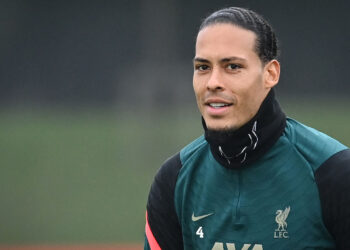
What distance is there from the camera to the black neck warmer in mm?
2631

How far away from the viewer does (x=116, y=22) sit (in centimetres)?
1430

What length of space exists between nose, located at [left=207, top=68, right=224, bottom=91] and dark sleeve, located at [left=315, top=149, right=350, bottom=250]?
0.45 metres

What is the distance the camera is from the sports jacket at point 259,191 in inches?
98.7

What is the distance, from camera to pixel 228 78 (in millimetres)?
2574

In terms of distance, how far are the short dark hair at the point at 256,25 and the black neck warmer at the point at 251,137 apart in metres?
0.15

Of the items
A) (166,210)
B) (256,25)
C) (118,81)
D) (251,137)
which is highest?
(256,25)

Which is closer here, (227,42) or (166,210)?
(227,42)

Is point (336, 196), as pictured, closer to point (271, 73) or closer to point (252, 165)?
point (252, 165)

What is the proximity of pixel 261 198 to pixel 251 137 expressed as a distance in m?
0.22

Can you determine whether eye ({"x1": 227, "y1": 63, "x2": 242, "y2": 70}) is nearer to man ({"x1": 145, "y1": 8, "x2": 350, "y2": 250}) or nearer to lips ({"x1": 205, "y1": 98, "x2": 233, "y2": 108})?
man ({"x1": 145, "y1": 8, "x2": 350, "y2": 250})

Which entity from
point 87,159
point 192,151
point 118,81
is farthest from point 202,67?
point 118,81

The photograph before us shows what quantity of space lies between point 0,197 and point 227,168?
10.3 meters

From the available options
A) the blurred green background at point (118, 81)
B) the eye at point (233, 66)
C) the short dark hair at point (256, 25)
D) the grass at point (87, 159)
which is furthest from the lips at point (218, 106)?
the blurred green background at point (118, 81)

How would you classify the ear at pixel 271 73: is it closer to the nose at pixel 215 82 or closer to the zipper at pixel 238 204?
the nose at pixel 215 82
